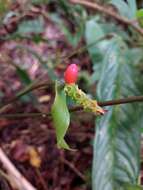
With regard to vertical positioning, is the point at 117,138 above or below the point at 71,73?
below

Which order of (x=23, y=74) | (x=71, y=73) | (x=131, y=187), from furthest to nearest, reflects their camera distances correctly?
(x=23, y=74), (x=131, y=187), (x=71, y=73)

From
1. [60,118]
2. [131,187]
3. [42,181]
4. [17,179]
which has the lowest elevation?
[42,181]

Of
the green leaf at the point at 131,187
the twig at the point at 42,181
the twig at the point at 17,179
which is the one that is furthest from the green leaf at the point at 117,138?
the twig at the point at 42,181

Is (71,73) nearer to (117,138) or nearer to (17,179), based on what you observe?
(117,138)

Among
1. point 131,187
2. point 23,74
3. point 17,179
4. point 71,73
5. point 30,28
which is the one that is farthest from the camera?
point 30,28

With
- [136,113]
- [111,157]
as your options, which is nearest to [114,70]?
[136,113]

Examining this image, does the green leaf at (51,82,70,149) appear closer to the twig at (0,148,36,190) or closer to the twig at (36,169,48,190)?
the twig at (0,148,36,190)

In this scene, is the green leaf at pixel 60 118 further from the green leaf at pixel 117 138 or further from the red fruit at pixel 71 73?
the green leaf at pixel 117 138

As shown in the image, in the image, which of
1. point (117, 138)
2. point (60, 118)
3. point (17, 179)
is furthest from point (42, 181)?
point (60, 118)
